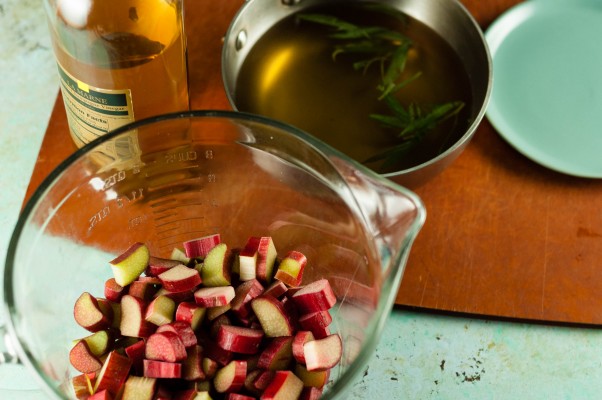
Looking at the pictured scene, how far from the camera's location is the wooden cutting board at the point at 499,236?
3.73 feet

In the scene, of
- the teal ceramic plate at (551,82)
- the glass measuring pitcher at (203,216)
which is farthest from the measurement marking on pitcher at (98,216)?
the teal ceramic plate at (551,82)

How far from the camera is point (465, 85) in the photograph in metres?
1.26

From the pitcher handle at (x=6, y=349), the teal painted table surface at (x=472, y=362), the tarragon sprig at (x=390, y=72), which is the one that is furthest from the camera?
the tarragon sprig at (x=390, y=72)

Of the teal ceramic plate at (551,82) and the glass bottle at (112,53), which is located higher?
the glass bottle at (112,53)

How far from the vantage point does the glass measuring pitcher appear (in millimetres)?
814

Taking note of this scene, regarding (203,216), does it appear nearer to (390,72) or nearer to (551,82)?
(390,72)

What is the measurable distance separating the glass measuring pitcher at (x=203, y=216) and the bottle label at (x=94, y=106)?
0.15 metres

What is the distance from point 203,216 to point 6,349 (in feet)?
1.08

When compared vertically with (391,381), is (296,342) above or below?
above

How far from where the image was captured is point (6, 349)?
0.78 m

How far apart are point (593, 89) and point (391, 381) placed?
0.58 m

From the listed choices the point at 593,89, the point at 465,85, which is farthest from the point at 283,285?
the point at 593,89

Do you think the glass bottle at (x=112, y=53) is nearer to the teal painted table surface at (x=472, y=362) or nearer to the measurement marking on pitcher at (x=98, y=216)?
the measurement marking on pitcher at (x=98, y=216)

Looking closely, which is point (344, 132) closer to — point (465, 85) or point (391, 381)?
point (465, 85)
